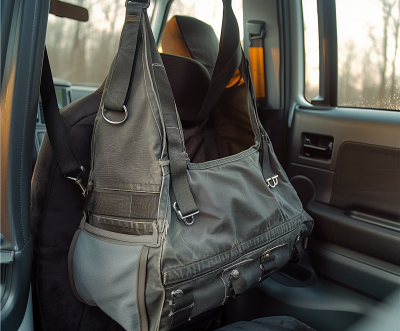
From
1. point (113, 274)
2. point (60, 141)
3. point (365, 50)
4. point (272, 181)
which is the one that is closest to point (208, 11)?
point (365, 50)

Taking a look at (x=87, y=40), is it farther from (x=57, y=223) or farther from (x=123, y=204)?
(x=123, y=204)

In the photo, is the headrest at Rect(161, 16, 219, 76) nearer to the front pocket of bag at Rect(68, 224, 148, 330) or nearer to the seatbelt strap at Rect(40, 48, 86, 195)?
the seatbelt strap at Rect(40, 48, 86, 195)

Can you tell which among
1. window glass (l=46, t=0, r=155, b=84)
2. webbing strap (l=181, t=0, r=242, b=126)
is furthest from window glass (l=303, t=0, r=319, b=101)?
window glass (l=46, t=0, r=155, b=84)

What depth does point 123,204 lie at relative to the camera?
0.85 metres

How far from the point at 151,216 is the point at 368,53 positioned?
1052 millimetres

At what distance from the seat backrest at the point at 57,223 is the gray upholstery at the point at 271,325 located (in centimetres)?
46

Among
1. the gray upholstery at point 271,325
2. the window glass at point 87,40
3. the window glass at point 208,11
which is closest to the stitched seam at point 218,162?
the gray upholstery at point 271,325

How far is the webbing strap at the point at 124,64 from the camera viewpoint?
84cm

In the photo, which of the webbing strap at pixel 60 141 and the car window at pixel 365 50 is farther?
the car window at pixel 365 50

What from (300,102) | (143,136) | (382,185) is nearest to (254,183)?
(143,136)

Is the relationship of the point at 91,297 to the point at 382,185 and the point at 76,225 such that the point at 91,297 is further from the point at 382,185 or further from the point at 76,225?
the point at 382,185

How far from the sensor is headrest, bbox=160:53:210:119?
3.75ft

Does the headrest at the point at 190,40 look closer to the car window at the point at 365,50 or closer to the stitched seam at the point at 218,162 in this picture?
the car window at the point at 365,50

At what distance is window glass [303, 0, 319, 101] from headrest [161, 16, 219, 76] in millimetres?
391
